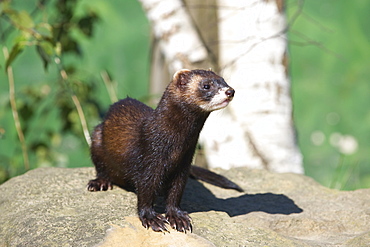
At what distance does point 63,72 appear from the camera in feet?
17.3

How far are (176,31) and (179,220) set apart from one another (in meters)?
2.76

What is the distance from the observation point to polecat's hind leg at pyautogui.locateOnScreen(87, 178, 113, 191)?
156 inches

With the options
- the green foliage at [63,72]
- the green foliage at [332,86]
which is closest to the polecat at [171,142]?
the green foliage at [63,72]

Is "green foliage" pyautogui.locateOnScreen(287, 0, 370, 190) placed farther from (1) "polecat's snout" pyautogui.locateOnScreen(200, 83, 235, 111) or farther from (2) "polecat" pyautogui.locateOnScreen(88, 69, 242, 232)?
(1) "polecat's snout" pyautogui.locateOnScreen(200, 83, 235, 111)

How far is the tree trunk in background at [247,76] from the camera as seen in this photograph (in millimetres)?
5547

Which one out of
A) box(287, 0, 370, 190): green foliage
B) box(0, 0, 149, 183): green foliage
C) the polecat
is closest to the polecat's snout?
the polecat

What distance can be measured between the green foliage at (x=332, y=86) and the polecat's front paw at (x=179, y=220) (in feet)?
15.1

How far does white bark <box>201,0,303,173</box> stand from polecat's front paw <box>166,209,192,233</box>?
2.26m

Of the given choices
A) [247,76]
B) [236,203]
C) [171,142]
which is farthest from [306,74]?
[171,142]

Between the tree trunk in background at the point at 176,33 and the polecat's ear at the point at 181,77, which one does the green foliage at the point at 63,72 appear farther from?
the polecat's ear at the point at 181,77

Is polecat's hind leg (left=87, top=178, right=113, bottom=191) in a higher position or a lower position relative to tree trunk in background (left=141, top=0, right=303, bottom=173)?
lower

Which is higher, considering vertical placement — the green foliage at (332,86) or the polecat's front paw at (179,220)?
the green foliage at (332,86)

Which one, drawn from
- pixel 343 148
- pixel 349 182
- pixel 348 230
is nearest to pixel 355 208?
pixel 348 230

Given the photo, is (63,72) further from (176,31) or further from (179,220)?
(179,220)
